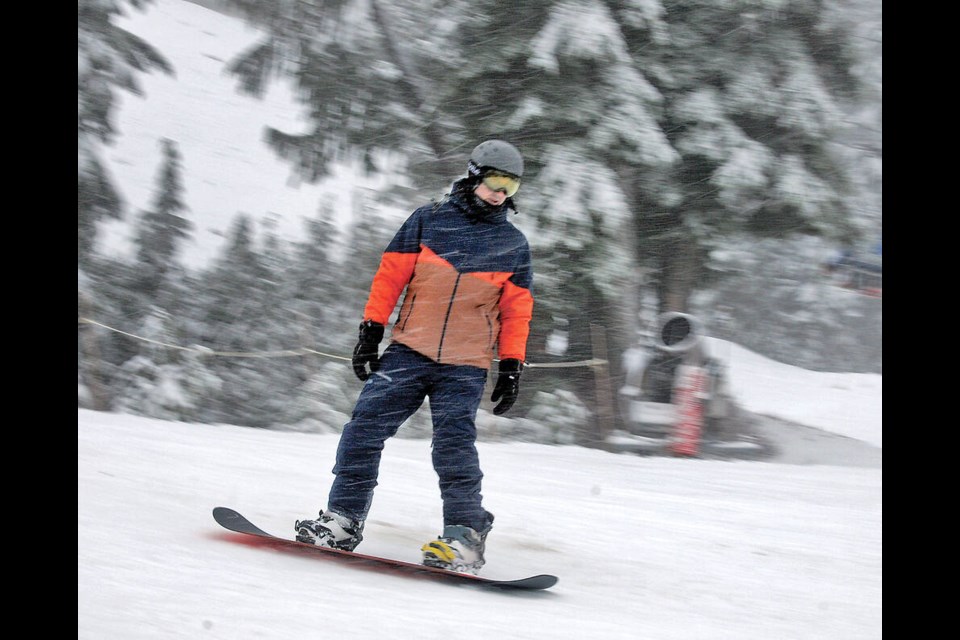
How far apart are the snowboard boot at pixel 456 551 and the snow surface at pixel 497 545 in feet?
0.28

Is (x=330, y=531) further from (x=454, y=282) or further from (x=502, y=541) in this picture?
(x=454, y=282)

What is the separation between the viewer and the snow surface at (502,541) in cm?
→ 284

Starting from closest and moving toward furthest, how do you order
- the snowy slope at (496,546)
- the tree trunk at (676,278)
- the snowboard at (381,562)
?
the snowy slope at (496,546) → the snowboard at (381,562) → the tree trunk at (676,278)

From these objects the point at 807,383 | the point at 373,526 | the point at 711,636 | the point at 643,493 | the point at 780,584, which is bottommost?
the point at 807,383

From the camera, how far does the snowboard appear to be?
3164mm

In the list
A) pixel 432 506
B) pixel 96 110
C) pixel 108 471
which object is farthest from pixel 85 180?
pixel 432 506

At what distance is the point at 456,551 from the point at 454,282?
1.03 metres

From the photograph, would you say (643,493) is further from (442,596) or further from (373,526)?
(442,596)

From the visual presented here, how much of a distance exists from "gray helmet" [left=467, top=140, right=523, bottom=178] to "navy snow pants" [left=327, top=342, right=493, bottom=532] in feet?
2.56

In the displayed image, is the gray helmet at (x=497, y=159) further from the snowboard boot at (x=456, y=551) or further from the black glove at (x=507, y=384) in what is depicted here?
the snowboard boot at (x=456, y=551)

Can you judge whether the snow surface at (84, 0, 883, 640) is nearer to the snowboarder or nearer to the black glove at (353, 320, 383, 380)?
the snowboarder

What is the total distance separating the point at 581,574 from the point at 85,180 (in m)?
5.90

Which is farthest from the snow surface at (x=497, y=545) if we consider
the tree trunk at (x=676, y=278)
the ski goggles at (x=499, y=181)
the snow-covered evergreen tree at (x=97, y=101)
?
the snow-covered evergreen tree at (x=97, y=101)

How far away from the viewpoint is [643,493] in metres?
5.10
